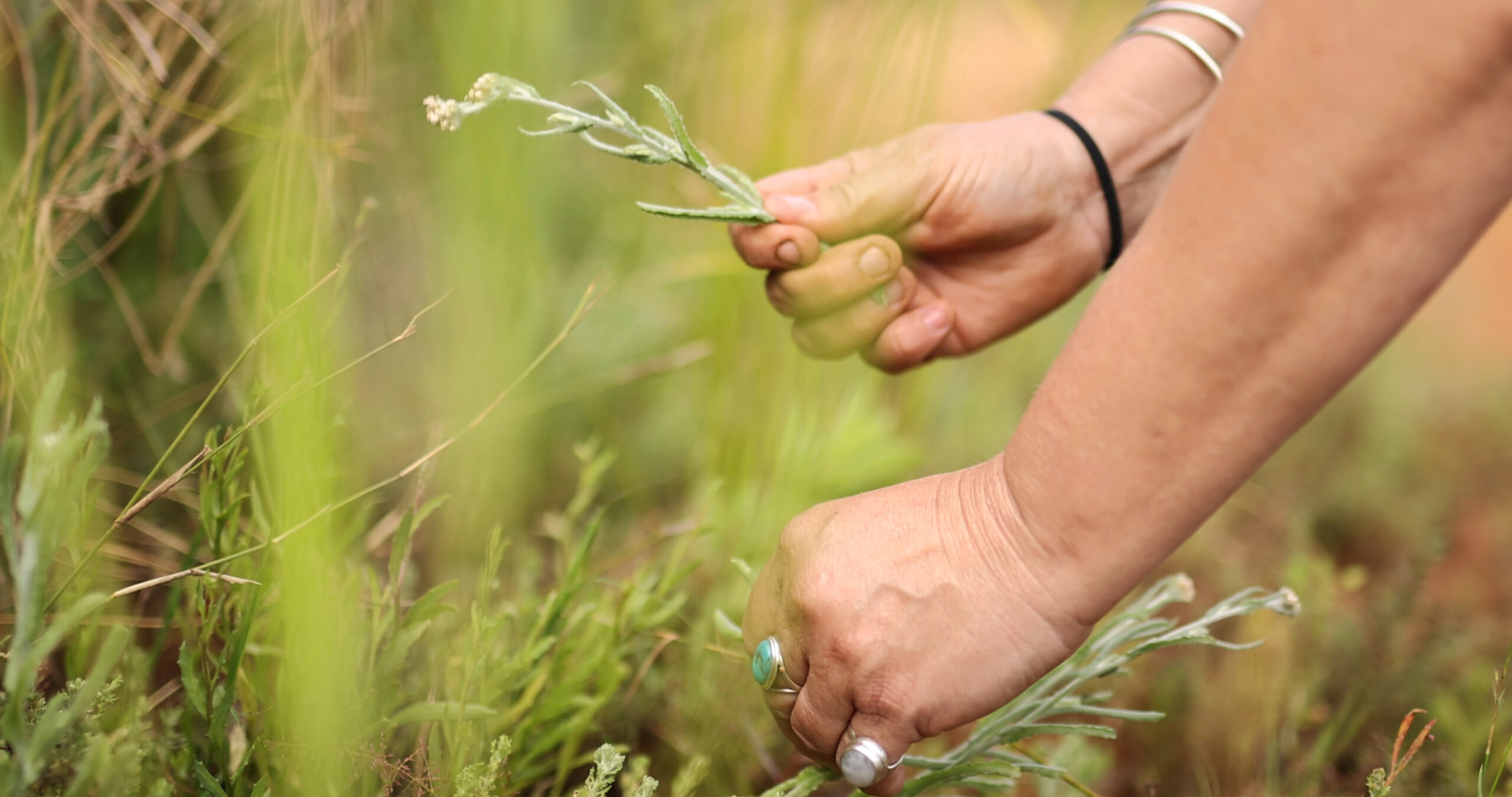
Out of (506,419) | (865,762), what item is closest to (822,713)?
(865,762)

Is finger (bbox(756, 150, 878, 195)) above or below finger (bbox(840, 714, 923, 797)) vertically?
above

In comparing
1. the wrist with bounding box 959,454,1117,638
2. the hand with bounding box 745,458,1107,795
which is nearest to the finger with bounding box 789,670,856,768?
the hand with bounding box 745,458,1107,795

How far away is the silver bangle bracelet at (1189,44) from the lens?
3.27 ft

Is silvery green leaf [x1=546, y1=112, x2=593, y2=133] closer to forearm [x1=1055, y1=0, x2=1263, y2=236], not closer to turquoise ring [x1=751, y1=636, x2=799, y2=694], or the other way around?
turquoise ring [x1=751, y1=636, x2=799, y2=694]

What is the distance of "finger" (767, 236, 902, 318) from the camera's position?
94 centimetres

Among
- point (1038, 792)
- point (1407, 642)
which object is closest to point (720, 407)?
point (1038, 792)

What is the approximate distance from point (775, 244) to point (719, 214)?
134 mm

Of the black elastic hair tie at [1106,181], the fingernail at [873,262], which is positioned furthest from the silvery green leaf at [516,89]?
the black elastic hair tie at [1106,181]

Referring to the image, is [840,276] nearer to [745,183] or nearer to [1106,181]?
[745,183]

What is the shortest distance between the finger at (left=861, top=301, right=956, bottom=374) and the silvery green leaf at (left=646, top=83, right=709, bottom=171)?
323 mm

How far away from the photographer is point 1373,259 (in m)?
0.50

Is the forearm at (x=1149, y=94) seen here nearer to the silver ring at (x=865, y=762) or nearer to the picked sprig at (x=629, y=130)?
the picked sprig at (x=629, y=130)

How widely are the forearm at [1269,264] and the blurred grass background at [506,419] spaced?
0.39 meters

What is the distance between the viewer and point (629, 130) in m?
0.77
